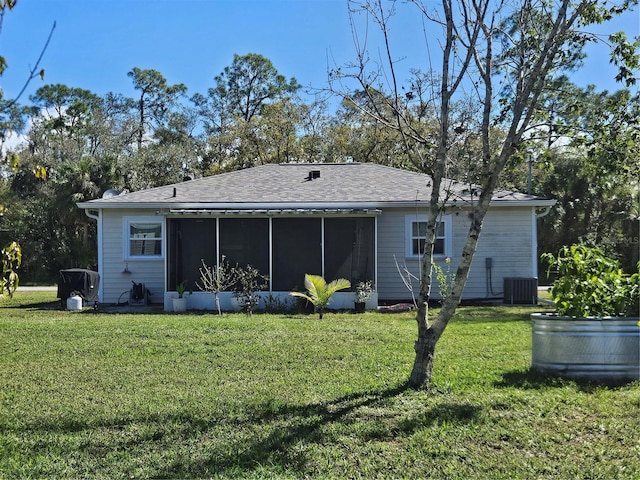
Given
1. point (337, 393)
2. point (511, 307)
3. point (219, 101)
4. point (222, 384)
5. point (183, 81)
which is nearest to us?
point (337, 393)

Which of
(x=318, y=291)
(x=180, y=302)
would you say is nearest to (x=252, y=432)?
(x=318, y=291)

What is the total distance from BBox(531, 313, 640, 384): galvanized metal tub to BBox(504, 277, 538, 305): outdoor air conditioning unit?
30.1 feet

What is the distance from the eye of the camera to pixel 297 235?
49.1 feet

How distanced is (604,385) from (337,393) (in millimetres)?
2756

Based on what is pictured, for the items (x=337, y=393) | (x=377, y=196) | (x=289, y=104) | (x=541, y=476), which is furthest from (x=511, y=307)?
(x=289, y=104)

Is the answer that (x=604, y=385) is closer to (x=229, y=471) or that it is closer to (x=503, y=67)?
(x=503, y=67)

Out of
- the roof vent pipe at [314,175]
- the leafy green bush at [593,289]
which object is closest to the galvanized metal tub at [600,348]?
the leafy green bush at [593,289]

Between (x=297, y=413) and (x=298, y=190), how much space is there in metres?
11.7

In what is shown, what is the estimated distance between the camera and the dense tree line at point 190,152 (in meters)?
26.1

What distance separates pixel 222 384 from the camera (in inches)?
253

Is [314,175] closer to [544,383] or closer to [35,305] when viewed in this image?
[35,305]

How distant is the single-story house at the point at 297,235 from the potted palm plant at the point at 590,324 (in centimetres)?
736

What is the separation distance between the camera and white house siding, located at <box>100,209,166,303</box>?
16.1 meters

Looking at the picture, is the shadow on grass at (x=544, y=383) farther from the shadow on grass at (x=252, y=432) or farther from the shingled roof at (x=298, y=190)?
the shingled roof at (x=298, y=190)
